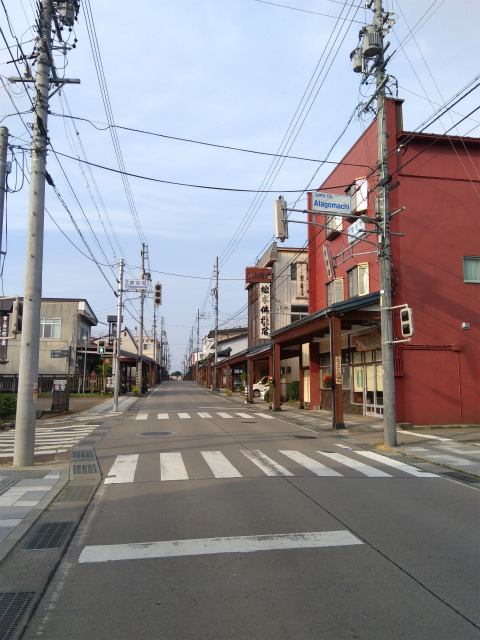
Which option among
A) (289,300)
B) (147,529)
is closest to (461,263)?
(147,529)

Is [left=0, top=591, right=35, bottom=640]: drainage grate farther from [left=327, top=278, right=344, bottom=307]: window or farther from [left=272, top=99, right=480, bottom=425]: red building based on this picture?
[left=327, top=278, right=344, bottom=307]: window

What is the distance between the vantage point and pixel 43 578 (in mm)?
4949

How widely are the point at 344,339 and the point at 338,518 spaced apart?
61.5 ft

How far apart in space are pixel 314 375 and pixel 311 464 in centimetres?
1795

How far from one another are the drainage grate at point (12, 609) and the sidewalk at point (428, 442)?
26.6 ft

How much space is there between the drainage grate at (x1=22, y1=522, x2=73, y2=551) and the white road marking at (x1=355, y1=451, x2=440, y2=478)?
6952 mm

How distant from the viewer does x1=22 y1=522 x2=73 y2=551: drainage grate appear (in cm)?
588

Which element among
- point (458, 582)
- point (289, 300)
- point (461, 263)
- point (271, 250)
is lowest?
point (458, 582)

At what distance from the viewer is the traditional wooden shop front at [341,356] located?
60.2ft

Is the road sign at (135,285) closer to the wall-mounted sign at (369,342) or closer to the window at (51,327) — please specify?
the wall-mounted sign at (369,342)

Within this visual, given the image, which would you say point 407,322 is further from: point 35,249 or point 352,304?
point 35,249

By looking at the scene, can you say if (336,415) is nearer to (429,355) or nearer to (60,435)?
(429,355)

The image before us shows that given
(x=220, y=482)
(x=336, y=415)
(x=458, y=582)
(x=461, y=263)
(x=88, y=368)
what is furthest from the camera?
(x=88, y=368)

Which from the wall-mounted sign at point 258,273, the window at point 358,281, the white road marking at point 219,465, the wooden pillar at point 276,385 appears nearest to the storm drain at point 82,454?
the white road marking at point 219,465
